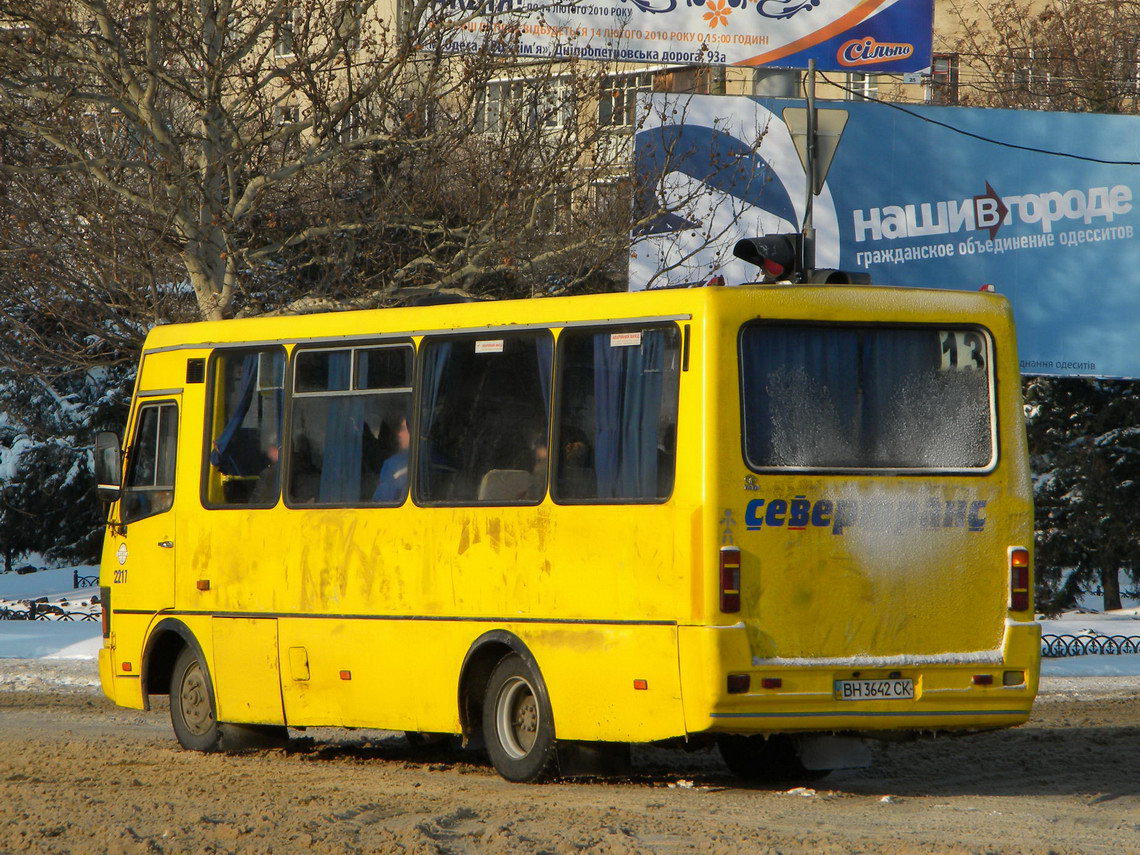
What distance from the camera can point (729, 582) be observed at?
8.66 m

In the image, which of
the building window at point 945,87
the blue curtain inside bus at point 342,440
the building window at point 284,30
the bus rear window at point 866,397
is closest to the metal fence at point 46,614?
the building window at point 284,30

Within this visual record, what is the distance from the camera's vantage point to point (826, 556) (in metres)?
8.93

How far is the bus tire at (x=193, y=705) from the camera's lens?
11.7m

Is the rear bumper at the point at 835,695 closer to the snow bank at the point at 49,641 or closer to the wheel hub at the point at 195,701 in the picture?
the wheel hub at the point at 195,701

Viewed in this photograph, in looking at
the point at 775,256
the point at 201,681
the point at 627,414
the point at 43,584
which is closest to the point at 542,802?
the point at 627,414

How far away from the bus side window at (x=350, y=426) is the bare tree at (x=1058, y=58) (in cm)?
2241

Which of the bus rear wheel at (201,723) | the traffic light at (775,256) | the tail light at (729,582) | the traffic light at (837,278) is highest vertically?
the traffic light at (775,256)

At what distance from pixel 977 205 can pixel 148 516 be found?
14642 mm

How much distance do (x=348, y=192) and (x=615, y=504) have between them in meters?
11.7

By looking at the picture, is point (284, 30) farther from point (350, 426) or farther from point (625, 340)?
point (625, 340)

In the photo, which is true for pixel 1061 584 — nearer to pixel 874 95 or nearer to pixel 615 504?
pixel 874 95

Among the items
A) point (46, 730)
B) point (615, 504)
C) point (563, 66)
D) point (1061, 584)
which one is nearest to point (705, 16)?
point (563, 66)

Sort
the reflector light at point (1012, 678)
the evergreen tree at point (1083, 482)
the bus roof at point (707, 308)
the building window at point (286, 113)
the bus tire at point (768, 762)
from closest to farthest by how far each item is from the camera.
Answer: the bus roof at point (707, 308) < the reflector light at point (1012, 678) < the bus tire at point (768, 762) < the building window at point (286, 113) < the evergreen tree at point (1083, 482)

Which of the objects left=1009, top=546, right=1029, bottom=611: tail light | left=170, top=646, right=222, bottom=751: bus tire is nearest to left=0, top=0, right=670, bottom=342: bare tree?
left=170, top=646, right=222, bottom=751: bus tire
